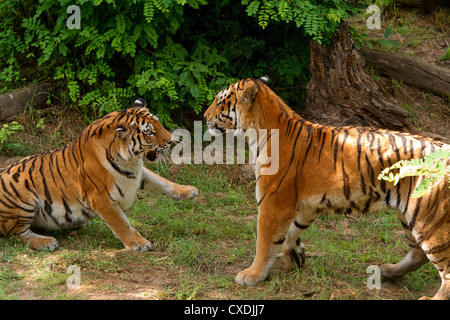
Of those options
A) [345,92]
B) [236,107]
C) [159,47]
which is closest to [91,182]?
[236,107]

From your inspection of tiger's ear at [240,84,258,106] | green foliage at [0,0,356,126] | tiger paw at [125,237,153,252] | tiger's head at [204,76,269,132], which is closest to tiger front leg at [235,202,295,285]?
tiger's head at [204,76,269,132]

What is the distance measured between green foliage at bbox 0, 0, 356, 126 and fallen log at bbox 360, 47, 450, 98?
1272mm

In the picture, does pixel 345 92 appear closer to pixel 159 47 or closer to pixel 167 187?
pixel 159 47

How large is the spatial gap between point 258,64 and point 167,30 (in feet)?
4.21

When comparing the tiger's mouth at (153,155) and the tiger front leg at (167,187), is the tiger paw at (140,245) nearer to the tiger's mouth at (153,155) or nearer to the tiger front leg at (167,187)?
the tiger front leg at (167,187)

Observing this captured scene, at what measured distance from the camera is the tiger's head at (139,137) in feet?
15.8

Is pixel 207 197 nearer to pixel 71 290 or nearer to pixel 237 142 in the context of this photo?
pixel 237 142

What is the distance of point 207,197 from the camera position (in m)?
6.21

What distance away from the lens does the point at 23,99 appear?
7.46 meters

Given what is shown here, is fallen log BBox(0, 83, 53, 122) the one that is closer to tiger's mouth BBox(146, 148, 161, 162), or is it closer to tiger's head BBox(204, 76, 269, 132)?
tiger's mouth BBox(146, 148, 161, 162)

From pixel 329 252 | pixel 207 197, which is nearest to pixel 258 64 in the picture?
pixel 207 197

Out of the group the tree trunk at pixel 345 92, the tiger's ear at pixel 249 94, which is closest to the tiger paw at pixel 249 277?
the tiger's ear at pixel 249 94

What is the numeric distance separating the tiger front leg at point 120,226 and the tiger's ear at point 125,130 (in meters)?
0.62

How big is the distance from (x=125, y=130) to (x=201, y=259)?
1.30 metres
